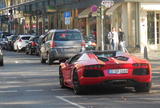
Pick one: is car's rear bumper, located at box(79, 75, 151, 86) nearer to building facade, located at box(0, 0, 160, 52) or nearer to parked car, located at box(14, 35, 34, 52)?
building facade, located at box(0, 0, 160, 52)

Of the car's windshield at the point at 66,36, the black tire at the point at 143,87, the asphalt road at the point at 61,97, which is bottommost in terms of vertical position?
the asphalt road at the point at 61,97

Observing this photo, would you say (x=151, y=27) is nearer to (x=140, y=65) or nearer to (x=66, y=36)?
(x=66, y=36)

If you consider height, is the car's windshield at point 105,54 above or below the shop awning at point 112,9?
below

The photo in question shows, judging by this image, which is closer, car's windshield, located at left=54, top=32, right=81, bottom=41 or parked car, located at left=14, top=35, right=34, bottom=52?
car's windshield, located at left=54, top=32, right=81, bottom=41

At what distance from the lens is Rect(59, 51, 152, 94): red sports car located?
1283cm

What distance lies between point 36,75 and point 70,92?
18.6 ft

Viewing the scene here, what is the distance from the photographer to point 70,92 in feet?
46.1

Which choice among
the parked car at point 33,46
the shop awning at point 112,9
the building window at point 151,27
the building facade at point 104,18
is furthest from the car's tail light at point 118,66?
the building window at point 151,27

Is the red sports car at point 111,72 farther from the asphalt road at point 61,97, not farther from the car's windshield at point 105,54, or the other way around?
the asphalt road at point 61,97

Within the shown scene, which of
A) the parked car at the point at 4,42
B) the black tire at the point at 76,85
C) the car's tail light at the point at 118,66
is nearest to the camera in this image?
the car's tail light at the point at 118,66

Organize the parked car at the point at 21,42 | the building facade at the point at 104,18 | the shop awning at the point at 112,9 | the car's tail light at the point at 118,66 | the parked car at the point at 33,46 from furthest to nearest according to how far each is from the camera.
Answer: the parked car at the point at 21,42
the shop awning at the point at 112,9
the parked car at the point at 33,46
the building facade at the point at 104,18
the car's tail light at the point at 118,66

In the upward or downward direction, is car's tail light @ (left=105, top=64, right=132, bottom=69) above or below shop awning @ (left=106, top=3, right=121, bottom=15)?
below

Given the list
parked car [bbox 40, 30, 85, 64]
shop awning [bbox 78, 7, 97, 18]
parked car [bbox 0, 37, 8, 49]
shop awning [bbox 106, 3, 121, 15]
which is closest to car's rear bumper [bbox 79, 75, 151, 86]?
parked car [bbox 40, 30, 85, 64]

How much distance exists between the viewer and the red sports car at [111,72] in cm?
1283
